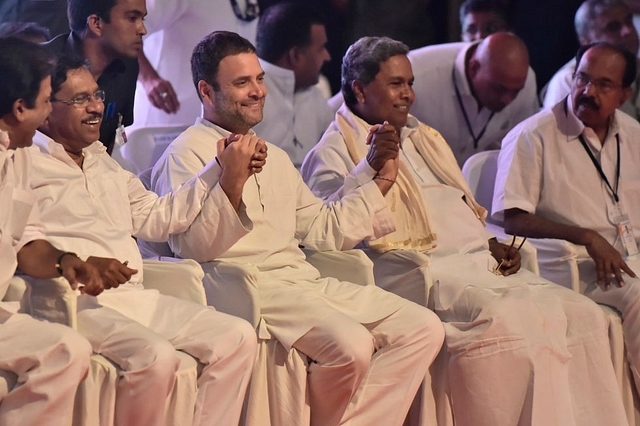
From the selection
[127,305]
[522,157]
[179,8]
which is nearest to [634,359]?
[522,157]

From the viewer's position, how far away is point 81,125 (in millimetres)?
3594

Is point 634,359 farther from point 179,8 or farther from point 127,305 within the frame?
point 179,8

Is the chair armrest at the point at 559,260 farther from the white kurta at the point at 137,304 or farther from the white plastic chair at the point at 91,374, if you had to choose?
the white plastic chair at the point at 91,374

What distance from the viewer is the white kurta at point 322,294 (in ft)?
11.7

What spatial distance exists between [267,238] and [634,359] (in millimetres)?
1516

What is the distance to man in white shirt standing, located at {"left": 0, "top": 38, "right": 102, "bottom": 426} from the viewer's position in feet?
9.78

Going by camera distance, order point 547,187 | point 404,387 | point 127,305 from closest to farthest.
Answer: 1. point 127,305
2. point 404,387
3. point 547,187

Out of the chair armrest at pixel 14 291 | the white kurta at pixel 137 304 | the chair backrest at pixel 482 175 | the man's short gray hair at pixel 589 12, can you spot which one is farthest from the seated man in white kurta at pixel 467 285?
the man's short gray hair at pixel 589 12

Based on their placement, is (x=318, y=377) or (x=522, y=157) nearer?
(x=318, y=377)

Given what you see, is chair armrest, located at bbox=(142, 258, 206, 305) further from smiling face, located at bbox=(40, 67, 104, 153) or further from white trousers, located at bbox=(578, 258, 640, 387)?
white trousers, located at bbox=(578, 258, 640, 387)

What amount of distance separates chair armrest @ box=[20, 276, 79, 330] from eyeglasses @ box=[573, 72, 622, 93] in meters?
2.52

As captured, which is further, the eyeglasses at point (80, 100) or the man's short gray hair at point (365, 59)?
the man's short gray hair at point (365, 59)

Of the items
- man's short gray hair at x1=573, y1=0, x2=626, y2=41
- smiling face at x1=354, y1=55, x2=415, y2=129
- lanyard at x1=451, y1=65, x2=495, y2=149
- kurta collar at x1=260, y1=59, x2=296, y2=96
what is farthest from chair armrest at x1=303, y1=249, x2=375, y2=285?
man's short gray hair at x1=573, y1=0, x2=626, y2=41

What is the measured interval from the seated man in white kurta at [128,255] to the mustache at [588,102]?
182cm
